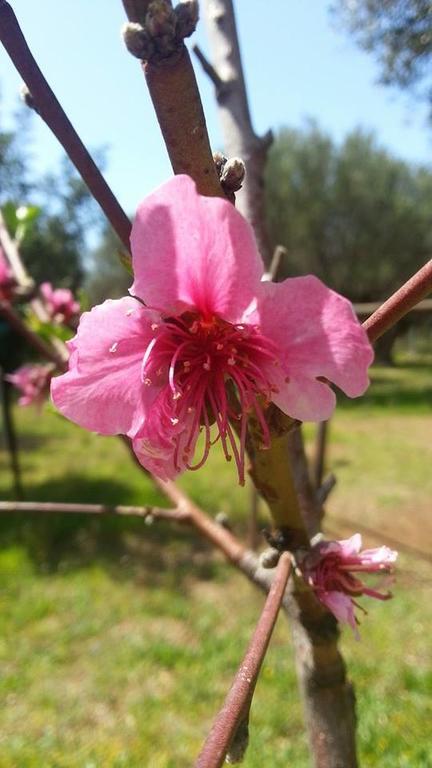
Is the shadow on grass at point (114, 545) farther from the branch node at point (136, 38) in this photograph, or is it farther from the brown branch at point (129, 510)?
the branch node at point (136, 38)

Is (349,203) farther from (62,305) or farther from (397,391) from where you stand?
(62,305)

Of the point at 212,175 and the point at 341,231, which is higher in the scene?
the point at 341,231

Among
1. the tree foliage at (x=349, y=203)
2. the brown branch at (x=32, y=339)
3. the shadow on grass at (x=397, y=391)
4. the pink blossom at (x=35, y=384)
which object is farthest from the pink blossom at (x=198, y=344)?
the tree foliage at (x=349, y=203)

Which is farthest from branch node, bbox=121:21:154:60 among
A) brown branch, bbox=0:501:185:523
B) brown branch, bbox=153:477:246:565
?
brown branch, bbox=0:501:185:523

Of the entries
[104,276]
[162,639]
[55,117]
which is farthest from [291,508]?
[104,276]

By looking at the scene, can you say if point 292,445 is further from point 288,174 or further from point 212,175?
point 288,174

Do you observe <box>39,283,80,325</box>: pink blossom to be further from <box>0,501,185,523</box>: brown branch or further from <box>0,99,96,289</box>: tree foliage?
<box>0,99,96,289</box>: tree foliage

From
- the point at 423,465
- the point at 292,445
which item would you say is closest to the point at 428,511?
the point at 423,465
